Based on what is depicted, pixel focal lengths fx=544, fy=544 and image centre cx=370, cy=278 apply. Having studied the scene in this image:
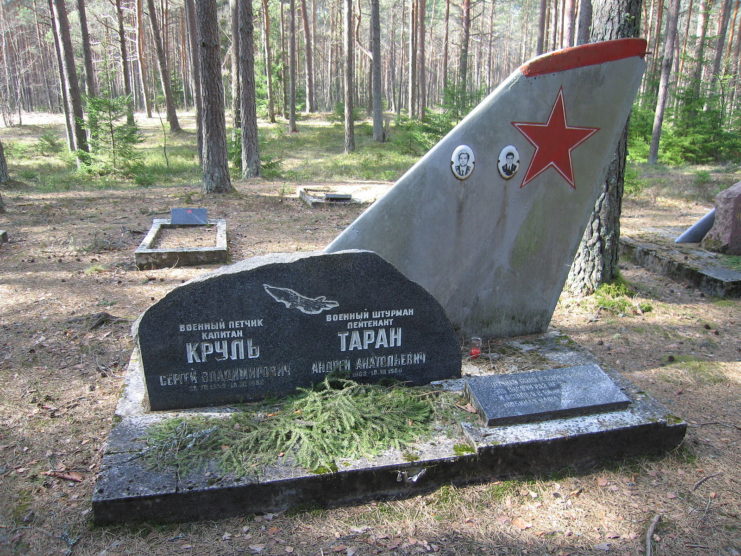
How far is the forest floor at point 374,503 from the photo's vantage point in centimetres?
293

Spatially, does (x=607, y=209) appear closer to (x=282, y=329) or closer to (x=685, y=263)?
(x=685, y=263)

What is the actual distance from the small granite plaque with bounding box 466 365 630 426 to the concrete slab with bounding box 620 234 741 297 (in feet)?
13.5

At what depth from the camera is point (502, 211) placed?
4.62 metres

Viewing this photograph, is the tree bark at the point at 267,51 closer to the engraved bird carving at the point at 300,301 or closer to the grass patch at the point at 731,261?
the grass patch at the point at 731,261

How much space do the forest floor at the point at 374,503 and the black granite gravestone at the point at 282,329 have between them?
2.98 ft

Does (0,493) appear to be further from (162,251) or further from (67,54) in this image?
(67,54)

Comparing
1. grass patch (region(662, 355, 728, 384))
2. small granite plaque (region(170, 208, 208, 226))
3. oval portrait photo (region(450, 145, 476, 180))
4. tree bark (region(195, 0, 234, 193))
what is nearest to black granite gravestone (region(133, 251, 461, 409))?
oval portrait photo (region(450, 145, 476, 180))

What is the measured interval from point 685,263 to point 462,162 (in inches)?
190

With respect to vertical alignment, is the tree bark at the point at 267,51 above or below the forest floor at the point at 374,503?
above

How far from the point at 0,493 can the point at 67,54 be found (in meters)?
16.5

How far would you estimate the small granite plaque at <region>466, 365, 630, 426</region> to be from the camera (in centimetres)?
353

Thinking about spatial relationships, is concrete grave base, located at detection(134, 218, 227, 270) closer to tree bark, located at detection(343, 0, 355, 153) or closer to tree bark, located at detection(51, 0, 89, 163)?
tree bark, located at detection(51, 0, 89, 163)

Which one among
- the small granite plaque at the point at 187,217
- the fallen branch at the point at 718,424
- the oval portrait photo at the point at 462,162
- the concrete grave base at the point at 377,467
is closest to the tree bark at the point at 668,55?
the small granite plaque at the point at 187,217

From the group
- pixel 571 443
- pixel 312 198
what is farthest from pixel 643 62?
pixel 312 198
